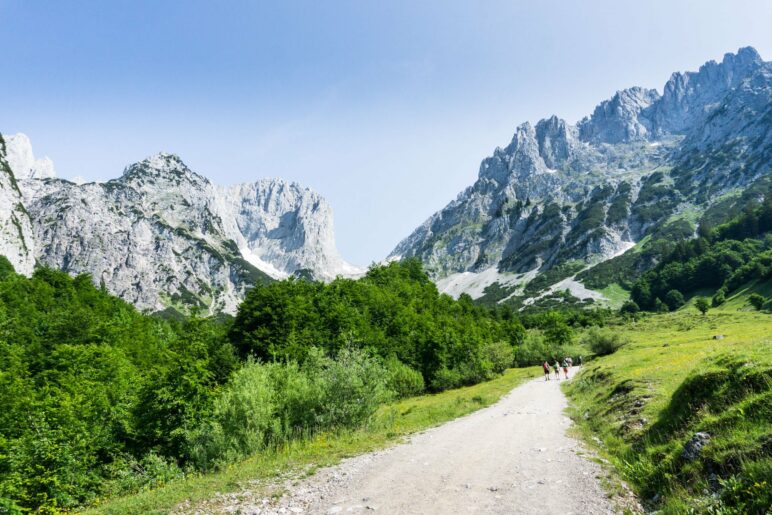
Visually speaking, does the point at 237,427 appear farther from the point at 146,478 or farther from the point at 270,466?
the point at 270,466

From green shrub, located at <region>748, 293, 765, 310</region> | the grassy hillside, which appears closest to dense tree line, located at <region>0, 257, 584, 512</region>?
the grassy hillside

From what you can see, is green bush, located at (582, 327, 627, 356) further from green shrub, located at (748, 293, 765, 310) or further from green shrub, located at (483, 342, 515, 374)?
green shrub, located at (748, 293, 765, 310)

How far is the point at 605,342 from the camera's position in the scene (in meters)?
81.3

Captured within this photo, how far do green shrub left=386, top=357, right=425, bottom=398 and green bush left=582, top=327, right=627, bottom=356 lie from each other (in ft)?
144

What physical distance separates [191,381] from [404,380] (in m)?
36.4

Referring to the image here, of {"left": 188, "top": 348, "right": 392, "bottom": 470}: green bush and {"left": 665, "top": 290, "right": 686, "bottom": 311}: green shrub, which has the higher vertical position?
{"left": 188, "top": 348, "right": 392, "bottom": 470}: green bush

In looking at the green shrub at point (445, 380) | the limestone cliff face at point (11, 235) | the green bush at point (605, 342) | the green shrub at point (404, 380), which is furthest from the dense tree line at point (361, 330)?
Result: the limestone cliff face at point (11, 235)

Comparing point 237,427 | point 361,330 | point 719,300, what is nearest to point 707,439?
point 237,427

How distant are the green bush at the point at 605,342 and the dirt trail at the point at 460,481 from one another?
229 feet

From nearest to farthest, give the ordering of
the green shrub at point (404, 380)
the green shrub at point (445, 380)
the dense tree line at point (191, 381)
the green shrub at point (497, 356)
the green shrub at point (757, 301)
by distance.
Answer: the dense tree line at point (191, 381)
the green shrub at point (404, 380)
the green shrub at point (445, 380)
the green shrub at point (497, 356)
the green shrub at point (757, 301)

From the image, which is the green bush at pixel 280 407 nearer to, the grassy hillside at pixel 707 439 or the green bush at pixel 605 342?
the grassy hillside at pixel 707 439

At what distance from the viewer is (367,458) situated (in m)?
18.2

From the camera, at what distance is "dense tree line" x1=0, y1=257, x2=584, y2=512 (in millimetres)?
21266

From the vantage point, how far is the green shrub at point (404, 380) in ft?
184
